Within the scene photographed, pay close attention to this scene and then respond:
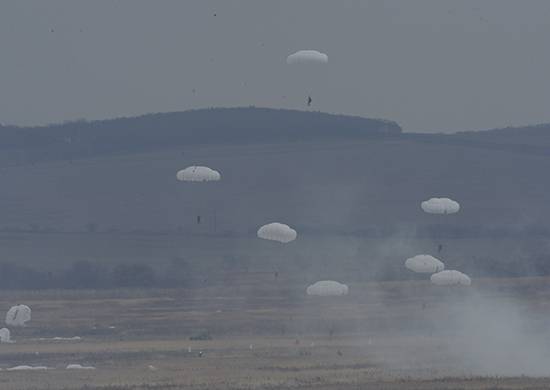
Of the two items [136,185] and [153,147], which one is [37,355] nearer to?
[136,185]

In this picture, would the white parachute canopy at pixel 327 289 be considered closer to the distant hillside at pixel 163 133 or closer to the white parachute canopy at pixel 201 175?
the white parachute canopy at pixel 201 175

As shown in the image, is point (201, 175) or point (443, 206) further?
point (443, 206)

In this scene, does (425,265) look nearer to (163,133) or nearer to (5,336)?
(5,336)

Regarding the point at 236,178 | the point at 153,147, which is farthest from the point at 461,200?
the point at 153,147

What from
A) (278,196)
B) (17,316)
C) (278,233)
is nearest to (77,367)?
(278,233)

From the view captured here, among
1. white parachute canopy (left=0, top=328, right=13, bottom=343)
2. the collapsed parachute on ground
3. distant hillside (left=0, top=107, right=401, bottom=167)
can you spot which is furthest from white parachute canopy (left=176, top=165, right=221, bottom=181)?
distant hillside (left=0, top=107, right=401, bottom=167)
